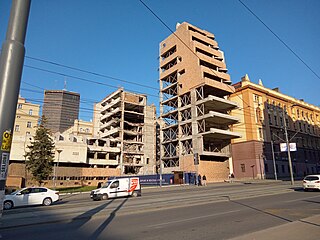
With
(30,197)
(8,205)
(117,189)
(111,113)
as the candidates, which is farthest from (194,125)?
(8,205)

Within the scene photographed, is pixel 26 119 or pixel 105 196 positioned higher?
pixel 26 119

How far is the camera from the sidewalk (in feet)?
21.0

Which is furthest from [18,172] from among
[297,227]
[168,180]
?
[297,227]

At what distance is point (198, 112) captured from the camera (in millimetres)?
53844

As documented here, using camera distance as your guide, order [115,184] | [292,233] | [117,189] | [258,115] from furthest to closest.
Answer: [258,115], [115,184], [117,189], [292,233]

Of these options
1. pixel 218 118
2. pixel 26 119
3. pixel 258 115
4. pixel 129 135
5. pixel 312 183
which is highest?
pixel 26 119

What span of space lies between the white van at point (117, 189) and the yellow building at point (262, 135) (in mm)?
32561

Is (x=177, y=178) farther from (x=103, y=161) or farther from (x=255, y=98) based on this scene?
(x=255, y=98)

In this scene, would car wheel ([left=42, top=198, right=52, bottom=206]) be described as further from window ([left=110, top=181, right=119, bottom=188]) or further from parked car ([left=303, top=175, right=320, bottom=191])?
parked car ([left=303, top=175, right=320, bottom=191])

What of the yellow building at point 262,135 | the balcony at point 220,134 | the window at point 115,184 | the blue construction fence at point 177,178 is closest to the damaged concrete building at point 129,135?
the blue construction fence at point 177,178

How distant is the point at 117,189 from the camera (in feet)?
78.3

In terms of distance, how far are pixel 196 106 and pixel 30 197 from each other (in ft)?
127

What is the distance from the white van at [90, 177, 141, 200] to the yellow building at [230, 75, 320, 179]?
1282 inches

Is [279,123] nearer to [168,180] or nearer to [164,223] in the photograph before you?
[168,180]
